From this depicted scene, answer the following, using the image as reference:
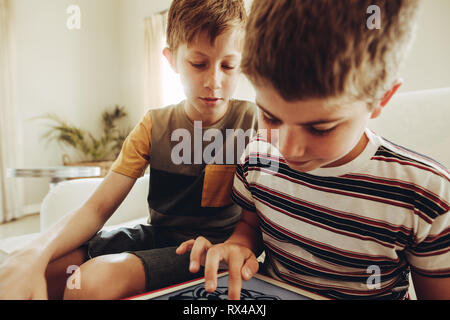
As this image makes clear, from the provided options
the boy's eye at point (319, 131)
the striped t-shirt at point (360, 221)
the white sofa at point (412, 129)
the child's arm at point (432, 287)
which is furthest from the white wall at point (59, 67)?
the child's arm at point (432, 287)

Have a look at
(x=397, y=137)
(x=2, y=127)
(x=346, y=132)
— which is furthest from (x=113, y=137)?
(x=346, y=132)

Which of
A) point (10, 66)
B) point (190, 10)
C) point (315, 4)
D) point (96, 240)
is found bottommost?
point (96, 240)

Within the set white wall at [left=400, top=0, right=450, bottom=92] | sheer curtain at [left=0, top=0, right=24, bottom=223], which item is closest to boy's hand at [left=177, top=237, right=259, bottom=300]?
white wall at [left=400, top=0, right=450, bottom=92]

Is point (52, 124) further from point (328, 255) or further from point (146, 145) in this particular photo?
point (328, 255)

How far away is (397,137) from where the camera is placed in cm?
81

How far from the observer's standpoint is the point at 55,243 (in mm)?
523

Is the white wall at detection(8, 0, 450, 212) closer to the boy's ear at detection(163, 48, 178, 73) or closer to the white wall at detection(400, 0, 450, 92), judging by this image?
the white wall at detection(400, 0, 450, 92)

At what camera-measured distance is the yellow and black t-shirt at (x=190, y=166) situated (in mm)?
723

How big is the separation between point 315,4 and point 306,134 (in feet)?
0.47

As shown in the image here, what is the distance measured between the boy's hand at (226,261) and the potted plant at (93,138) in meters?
2.80

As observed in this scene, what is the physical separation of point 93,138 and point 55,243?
11.1ft

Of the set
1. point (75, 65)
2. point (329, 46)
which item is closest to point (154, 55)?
point (75, 65)

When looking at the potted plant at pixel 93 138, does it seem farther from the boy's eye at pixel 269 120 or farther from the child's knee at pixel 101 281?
the boy's eye at pixel 269 120

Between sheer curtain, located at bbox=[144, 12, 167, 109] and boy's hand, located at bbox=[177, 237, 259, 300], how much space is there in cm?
316
